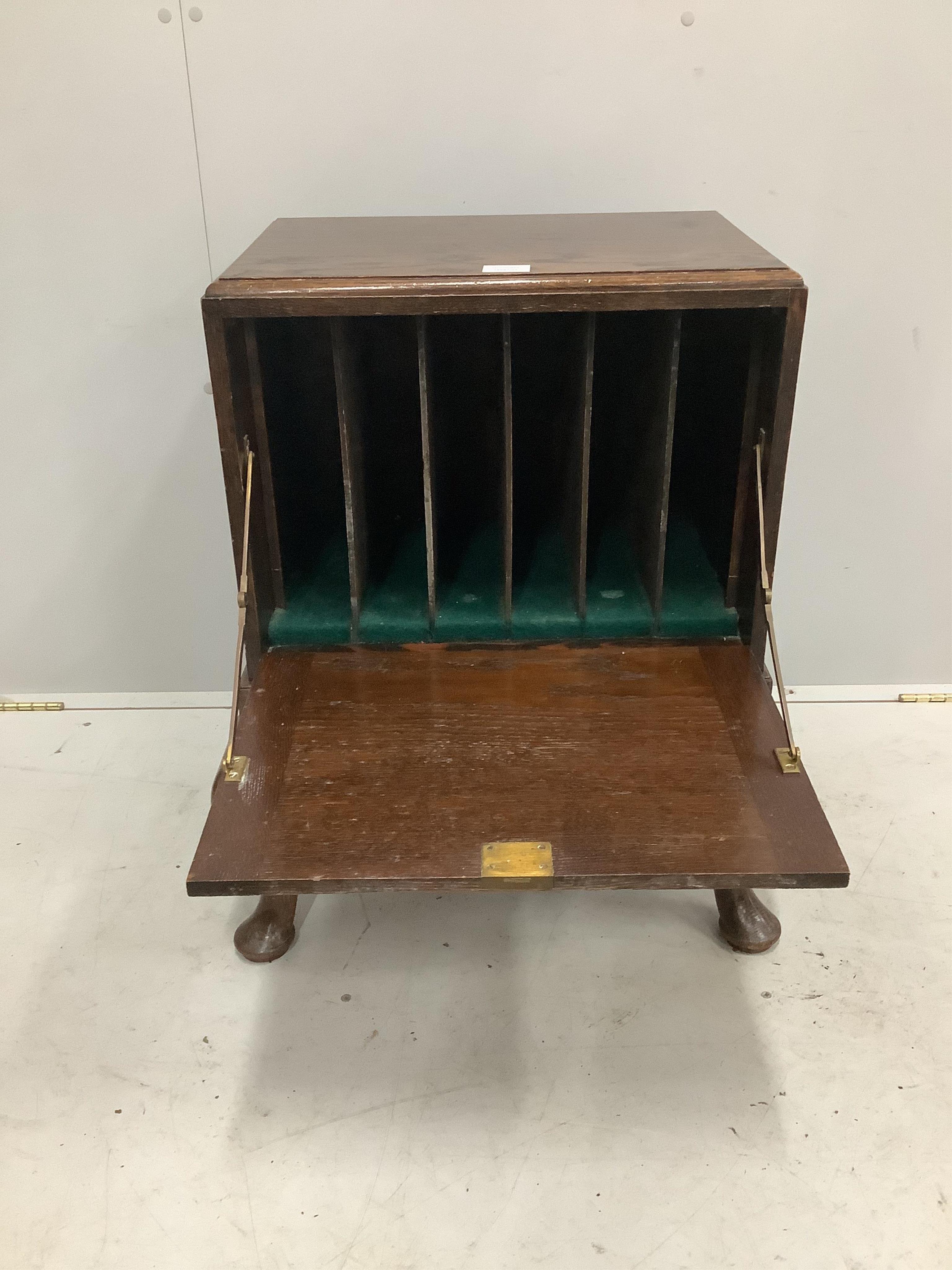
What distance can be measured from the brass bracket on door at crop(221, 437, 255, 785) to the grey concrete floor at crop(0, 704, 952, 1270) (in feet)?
1.46

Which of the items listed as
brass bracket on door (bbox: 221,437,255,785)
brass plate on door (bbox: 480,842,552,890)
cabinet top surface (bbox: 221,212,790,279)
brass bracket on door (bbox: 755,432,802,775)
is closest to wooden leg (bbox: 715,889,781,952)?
brass bracket on door (bbox: 755,432,802,775)

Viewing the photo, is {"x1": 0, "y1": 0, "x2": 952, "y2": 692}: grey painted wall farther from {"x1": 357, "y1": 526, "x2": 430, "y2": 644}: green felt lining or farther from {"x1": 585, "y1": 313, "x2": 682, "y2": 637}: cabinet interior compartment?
{"x1": 357, "y1": 526, "x2": 430, "y2": 644}: green felt lining

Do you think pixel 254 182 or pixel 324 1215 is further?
pixel 254 182

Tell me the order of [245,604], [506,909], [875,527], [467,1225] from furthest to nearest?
[875,527] → [506,909] → [245,604] → [467,1225]

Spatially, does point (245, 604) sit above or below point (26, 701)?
above

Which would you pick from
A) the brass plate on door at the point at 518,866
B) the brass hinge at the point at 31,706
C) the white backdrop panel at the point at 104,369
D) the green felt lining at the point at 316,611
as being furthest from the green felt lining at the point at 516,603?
the brass hinge at the point at 31,706

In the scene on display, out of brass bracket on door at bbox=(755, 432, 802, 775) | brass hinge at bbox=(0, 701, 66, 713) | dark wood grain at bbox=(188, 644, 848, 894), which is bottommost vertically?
brass hinge at bbox=(0, 701, 66, 713)

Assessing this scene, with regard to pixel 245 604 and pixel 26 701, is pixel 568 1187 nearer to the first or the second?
pixel 245 604

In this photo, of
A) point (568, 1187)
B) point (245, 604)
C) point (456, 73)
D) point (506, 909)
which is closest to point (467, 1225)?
point (568, 1187)

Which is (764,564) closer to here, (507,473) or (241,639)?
(507,473)

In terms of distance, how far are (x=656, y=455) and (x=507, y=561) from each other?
22 cm

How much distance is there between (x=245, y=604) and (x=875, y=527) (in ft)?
4.11

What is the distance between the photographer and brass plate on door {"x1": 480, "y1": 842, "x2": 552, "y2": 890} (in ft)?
3.19

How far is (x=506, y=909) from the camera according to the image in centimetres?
155
